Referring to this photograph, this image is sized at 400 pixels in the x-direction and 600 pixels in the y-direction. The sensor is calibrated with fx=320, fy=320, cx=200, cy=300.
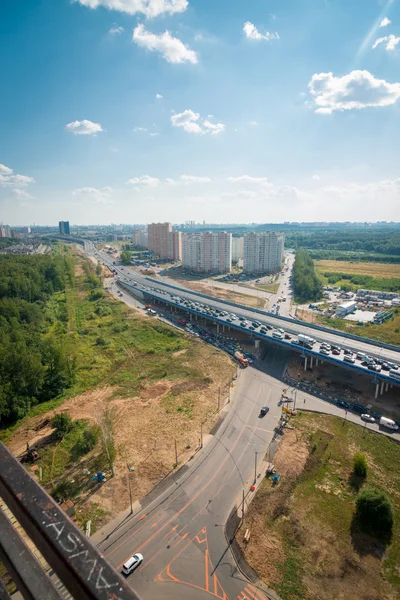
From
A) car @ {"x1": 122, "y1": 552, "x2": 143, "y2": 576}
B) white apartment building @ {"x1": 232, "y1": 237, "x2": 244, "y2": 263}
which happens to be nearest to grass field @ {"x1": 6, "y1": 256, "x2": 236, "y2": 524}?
car @ {"x1": 122, "y1": 552, "x2": 143, "y2": 576}

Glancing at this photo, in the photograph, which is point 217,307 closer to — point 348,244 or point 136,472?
point 136,472

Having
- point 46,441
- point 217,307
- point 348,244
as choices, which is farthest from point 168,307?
point 348,244

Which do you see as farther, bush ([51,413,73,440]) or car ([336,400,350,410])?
car ([336,400,350,410])

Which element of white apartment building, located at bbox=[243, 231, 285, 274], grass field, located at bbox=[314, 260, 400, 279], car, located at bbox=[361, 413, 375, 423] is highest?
white apartment building, located at bbox=[243, 231, 285, 274]

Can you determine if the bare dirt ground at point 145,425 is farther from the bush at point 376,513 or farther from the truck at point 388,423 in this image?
the truck at point 388,423

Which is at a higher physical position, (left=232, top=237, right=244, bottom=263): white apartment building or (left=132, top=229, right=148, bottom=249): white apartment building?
(left=132, top=229, right=148, bottom=249): white apartment building

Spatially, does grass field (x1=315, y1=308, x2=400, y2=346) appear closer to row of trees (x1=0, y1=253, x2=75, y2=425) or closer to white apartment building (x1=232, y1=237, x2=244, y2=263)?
row of trees (x1=0, y1=253, x2=75, y2=425)

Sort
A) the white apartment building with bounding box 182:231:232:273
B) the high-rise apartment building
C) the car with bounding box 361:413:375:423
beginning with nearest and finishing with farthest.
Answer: the car with bounding box 361:413:375:423 → the white apartment building with bounding box 182:231:232:273 → the high-rise apartment building
